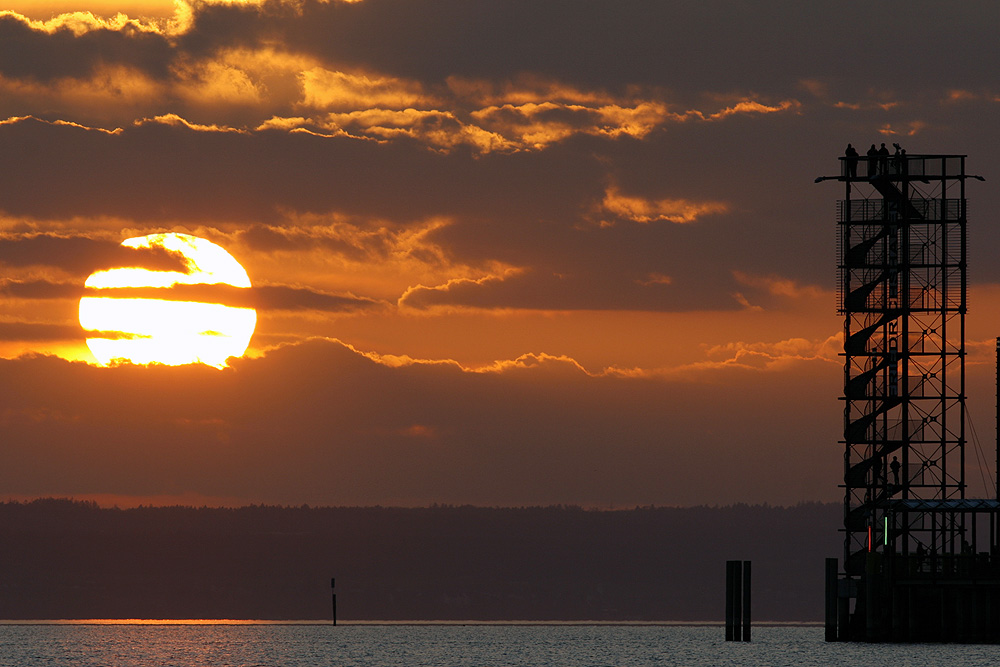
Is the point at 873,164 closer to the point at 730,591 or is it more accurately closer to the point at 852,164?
the point at 852,164

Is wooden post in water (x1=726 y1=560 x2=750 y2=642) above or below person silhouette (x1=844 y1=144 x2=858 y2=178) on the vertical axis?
below

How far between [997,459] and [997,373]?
18.5 feet

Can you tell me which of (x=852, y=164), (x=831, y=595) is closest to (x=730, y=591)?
(x=831, y=595)

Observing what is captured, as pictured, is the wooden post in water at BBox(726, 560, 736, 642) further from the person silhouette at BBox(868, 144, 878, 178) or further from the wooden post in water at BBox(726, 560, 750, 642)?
Result: the person silhouette at BBox(868, 144, 878, 178)

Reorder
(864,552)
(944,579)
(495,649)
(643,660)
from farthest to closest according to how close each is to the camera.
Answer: (495,649), (643,660), (864,552), (944,579)

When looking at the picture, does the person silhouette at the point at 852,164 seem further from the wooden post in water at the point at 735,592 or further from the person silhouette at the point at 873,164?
the wooden post in water at the point at 735,592

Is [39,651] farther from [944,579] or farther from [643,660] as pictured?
[944,579]

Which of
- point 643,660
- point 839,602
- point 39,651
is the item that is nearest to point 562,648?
point 643,660

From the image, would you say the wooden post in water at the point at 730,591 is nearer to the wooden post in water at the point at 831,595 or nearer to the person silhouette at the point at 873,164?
the wooden post in water at the point at 831,595

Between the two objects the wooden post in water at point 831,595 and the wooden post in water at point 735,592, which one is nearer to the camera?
the wooden post in water at point 831,595

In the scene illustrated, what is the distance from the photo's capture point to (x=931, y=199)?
103875mm

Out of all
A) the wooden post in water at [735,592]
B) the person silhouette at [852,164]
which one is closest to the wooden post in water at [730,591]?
the wooden post in water at [735,592]

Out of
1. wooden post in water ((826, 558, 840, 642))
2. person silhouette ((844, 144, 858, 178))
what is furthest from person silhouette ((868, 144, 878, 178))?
wooden post in water ((826, 558, 840, 642))

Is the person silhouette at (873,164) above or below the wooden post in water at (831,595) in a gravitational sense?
above
